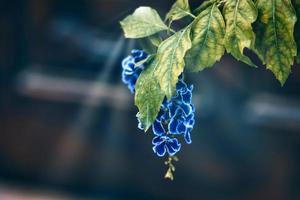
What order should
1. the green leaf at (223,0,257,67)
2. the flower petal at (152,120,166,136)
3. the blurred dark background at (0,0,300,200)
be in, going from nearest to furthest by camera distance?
the green leaf at (223,0,257,67)
the flower petal at (152,120,166,136)
the blurred dark background at (0,0,300,200)

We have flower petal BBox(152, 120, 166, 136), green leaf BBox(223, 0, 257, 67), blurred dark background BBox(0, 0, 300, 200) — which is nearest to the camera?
green leaf BBox(223, 0, 257, 67)

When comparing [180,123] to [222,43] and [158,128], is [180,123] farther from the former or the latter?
[222,43]

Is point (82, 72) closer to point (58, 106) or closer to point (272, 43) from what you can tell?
point (58, 106)

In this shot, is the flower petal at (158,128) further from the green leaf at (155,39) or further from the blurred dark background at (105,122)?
the blurred dark background at (105,122)

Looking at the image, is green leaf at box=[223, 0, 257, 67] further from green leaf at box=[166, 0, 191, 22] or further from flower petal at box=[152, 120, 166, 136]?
flower petal at box=[152, 120, 166, 136]

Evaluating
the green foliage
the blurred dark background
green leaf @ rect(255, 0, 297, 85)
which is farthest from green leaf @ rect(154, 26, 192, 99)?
the blurred dark background

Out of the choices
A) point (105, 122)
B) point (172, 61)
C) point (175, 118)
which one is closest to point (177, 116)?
point (175, 118)
